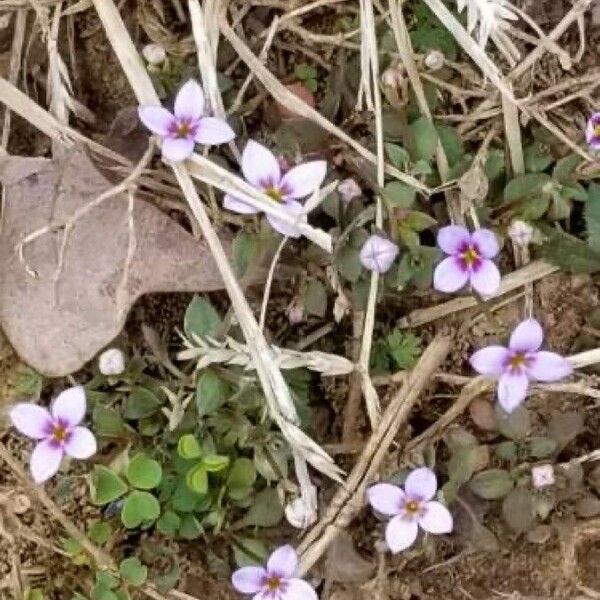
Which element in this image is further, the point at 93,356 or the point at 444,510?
the point at 93,356

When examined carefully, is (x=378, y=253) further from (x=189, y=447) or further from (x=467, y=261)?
(x=189, y=447)

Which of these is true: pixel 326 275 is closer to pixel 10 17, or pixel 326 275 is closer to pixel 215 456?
pixel 215 456

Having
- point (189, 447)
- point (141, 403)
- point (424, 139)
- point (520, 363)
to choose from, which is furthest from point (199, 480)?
point (424, 139)

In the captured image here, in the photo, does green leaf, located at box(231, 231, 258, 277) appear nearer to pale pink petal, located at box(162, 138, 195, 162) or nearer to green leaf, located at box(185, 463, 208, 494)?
pale pink petal, located at box(162, 138, 195, 162)

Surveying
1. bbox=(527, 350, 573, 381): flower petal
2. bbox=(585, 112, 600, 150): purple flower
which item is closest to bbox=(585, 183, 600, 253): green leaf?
bbox=(585, 112, 600, 150): purple flower

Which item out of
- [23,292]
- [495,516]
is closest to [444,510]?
[495,516]

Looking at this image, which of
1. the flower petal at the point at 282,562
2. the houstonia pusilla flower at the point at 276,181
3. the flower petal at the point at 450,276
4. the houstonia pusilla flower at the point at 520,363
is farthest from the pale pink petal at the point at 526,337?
the flower petal at the point at 282,562
